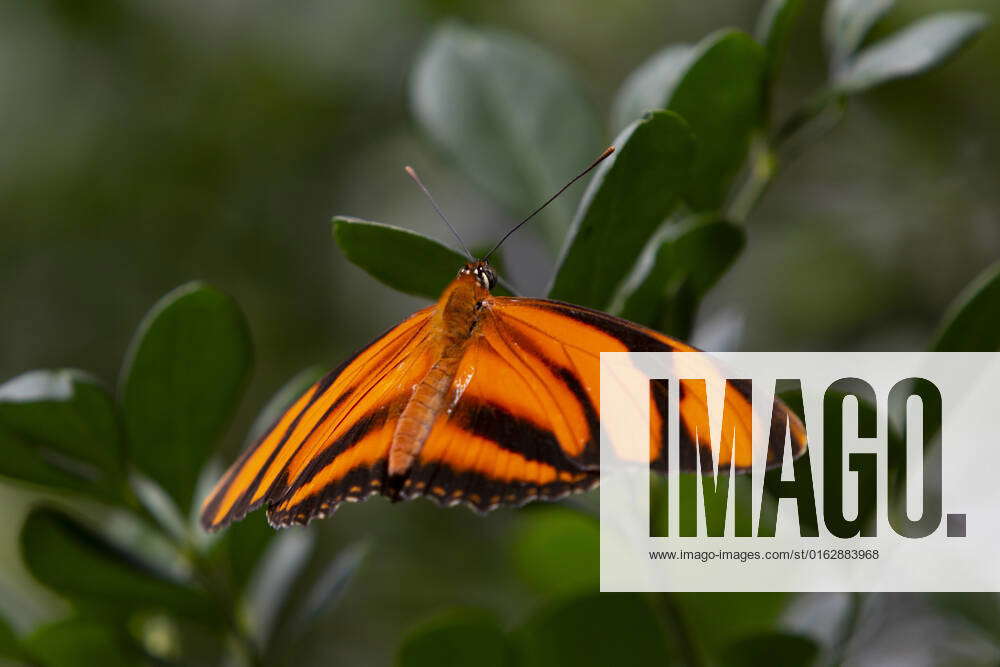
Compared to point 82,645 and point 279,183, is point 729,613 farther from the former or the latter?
point 279,183

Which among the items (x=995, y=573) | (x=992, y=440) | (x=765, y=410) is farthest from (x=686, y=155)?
(x=995, y=573)

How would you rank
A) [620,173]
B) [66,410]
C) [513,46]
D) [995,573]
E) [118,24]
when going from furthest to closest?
[118,24]
[513,46]
[995,573]
[66,410]
[620,173]

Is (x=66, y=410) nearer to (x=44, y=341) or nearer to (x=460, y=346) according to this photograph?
(x=460, y=346)

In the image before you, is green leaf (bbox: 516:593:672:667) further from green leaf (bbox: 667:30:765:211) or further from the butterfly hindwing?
green leaf (bbox: 667:30:765:211)

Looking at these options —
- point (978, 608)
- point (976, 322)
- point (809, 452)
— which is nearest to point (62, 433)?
point (809, 452)

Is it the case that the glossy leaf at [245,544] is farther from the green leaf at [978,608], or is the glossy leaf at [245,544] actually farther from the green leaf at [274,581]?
the green leaf at [978,608]

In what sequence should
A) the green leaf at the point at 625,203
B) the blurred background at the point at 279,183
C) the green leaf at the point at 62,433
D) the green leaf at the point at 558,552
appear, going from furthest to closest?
the blurred background at the point at 279,183 < the green leaf at the point at 558,552 < the green leaf at the point at 62,433 < the green leaf at the point at 625,203

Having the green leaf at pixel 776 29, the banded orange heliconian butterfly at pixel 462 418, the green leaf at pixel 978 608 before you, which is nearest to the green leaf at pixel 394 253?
the banded orange heliconian butterfly at pixel 462 418
